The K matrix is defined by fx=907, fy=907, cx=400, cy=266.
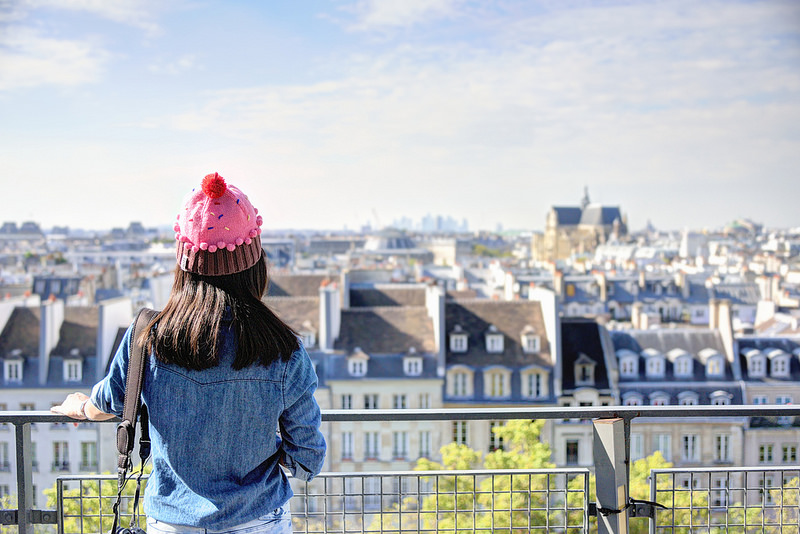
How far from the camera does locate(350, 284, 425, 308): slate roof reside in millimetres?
27200

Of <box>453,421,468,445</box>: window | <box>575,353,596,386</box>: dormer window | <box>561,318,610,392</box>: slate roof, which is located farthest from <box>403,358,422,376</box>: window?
<box>575,353,596,386</box>: dormer window

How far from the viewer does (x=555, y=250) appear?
433 feet

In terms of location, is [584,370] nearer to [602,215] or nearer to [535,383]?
[535,383]

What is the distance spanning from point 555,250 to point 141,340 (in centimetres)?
13197

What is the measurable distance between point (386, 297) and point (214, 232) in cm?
2554

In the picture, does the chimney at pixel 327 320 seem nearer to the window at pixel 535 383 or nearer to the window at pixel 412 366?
the window at pixel 412 366

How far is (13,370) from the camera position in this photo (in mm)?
20688

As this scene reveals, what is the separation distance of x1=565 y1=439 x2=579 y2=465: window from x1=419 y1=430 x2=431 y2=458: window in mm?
2851

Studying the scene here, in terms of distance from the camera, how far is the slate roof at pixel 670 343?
21359mm

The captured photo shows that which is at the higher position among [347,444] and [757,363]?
[757,363]

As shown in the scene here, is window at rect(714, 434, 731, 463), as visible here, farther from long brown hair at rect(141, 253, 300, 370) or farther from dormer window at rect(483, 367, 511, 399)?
long brown hair at rect(141, 253, 300, 370)

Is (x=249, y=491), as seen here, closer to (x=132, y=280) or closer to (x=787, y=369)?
(x=787, y=369)

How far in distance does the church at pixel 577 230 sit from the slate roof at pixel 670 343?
106028mm

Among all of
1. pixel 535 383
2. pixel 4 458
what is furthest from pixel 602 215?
pixel 4 458
